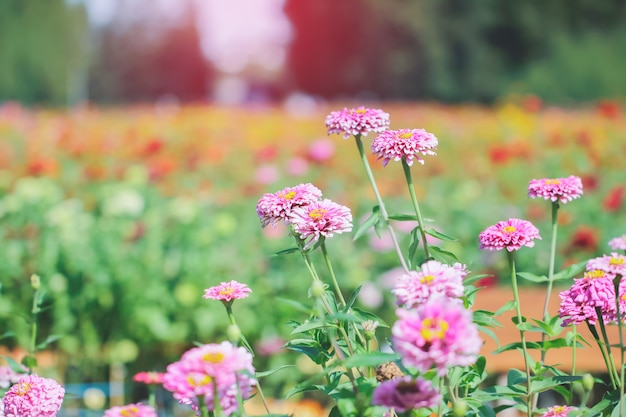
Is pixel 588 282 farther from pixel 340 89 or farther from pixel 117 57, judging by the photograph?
pixel 117 57

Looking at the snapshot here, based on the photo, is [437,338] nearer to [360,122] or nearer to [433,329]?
[433,329]

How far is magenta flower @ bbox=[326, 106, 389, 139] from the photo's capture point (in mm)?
1000

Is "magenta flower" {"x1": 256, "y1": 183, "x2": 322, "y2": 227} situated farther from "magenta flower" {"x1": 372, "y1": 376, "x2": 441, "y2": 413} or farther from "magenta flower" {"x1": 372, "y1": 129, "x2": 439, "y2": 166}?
"magenta flower" {"x1": 372, "y1": 376, "x2": 441, "y2": 413}

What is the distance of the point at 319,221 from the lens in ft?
2.81

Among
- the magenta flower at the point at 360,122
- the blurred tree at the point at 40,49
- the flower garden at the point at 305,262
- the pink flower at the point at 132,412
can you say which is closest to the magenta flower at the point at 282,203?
the flower garden at the point at 305,262

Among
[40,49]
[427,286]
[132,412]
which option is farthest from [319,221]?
[40,49]

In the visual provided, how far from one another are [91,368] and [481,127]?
445cm

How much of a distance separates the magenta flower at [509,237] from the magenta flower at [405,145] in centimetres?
12

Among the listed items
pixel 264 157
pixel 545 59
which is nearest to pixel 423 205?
pixel 264 157

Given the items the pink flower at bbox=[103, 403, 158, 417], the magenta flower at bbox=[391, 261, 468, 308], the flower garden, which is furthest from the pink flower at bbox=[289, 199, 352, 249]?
the pink flower at bbox=[103, 403, 158, 417]

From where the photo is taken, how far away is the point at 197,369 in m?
0.66

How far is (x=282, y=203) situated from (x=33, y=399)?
1.16 feet

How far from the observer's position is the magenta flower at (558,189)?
1.00m

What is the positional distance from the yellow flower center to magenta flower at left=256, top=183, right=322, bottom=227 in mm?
283
